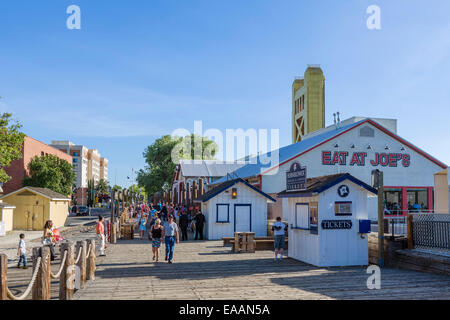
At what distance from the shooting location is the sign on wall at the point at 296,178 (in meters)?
15.1

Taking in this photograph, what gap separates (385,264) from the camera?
1435 cm

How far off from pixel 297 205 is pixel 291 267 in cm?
288

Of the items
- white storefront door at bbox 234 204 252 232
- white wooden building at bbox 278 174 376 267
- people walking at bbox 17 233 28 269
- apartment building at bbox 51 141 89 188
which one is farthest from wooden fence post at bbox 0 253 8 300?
apartment building at bbox 51 141 89 188

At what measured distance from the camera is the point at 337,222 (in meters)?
14.2

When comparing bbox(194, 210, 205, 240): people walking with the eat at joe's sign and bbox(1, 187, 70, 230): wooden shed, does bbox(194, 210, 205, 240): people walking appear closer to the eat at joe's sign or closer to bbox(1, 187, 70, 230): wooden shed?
the eat at joe's sign

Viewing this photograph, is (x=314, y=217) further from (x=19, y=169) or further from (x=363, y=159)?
(x=19, y=169)

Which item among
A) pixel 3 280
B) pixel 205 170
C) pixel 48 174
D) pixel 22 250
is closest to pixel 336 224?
pixel 3 280

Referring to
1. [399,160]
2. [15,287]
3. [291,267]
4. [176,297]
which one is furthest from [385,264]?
[399,160]

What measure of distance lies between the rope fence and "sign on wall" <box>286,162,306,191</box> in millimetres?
7871

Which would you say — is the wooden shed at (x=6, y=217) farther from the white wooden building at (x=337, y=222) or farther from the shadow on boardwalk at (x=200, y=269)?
the white wooden building at (x=337, y=222)

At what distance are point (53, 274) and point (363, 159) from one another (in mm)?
30518

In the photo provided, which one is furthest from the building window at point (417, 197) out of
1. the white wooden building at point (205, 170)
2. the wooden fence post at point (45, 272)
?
the wooden fence post at point (45, 272)
